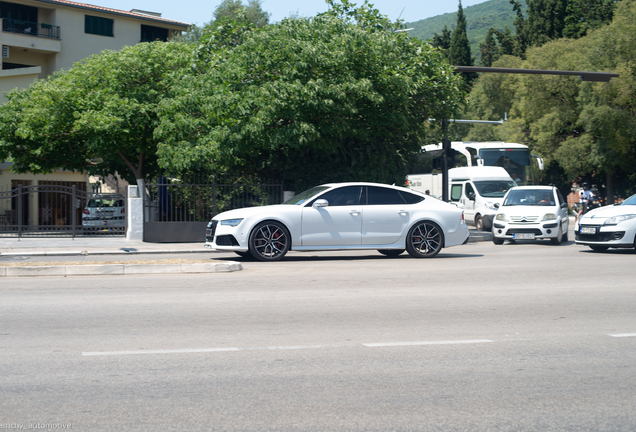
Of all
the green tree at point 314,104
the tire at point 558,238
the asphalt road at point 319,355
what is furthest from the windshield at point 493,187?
the asphalt road at point 319,355

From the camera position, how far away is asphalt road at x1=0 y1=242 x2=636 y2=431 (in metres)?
3.99

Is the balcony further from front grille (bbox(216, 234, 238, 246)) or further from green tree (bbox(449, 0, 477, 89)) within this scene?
green tree (bbox(449, 0, 477, 89))

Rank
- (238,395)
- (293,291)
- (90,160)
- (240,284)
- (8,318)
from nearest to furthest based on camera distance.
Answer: (238,395) < (8,318) < (293,291) < (240,284) < (90,160)

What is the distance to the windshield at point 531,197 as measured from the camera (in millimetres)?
18811

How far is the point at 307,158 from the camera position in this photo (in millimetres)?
20781

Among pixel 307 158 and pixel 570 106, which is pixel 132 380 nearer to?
pixel 307 158

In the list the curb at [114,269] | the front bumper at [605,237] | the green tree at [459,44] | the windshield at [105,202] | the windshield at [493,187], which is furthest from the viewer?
the green tree at [459,44]

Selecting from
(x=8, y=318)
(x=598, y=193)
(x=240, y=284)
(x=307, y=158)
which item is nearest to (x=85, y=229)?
(x=307, y=158)

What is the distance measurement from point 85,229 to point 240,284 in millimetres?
12594

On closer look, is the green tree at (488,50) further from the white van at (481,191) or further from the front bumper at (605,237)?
the front bumper at (605,237)

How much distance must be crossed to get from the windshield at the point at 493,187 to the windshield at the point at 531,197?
24.5ft

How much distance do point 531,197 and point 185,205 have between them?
1034cm

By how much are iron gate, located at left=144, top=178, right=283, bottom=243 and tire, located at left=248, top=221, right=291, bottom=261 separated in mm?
6536

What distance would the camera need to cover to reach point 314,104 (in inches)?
692
